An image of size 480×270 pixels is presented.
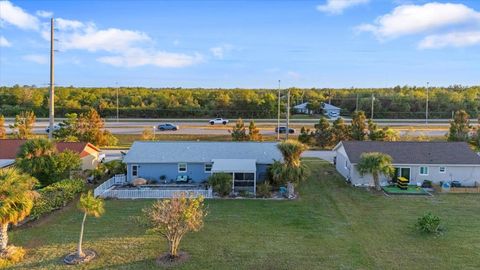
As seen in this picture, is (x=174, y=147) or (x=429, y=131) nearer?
(x=174, y=147)

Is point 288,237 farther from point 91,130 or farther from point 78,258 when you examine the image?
point 91,130

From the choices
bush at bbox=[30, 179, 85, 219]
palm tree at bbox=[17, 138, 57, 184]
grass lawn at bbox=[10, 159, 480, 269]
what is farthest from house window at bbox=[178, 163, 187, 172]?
palm tree at bbox=[17, 138, 57, 184]

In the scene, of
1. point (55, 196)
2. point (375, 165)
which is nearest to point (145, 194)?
point (55, 196)

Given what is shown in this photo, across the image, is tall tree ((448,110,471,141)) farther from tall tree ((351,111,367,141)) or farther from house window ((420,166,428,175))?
house window ((420,166,428,175))

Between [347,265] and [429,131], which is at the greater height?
[429,131]

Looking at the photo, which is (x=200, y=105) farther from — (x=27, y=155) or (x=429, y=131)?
(x=27, y=155)

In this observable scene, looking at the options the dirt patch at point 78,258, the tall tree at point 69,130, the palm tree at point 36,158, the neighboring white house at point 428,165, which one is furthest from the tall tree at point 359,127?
the dirt patch at point 78,258

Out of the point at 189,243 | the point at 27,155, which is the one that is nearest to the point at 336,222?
the point at 189,243
